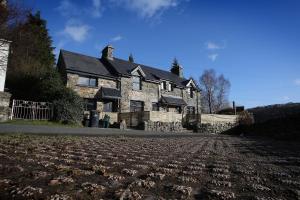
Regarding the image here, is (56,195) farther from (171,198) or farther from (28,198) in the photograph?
(171,198)

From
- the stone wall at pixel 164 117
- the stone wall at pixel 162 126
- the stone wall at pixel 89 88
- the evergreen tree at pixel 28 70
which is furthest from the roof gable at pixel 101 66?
the stone wall at pixel 162 126

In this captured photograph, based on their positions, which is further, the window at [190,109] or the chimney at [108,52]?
the window at [190,109]

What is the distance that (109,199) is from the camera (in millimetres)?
2051

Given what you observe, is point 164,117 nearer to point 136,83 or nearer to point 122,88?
point 122,88

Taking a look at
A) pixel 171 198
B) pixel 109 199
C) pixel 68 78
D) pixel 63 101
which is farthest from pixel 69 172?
pixel 68 78

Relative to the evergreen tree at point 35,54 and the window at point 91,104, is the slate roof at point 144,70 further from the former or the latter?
the evergreen tree at point 35,54

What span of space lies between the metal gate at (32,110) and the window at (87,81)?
6.47 meters

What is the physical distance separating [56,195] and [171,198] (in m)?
1.04

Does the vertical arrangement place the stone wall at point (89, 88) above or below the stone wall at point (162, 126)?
above

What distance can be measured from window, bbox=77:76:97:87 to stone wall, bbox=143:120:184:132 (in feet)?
26.9

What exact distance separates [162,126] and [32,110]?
12.0 meters

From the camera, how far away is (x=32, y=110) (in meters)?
18.3

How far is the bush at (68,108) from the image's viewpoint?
18.5 meters

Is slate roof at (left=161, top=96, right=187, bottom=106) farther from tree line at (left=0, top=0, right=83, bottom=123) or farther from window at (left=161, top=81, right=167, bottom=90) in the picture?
tree line at (left=0, top=0, right=83, bottom=123)
